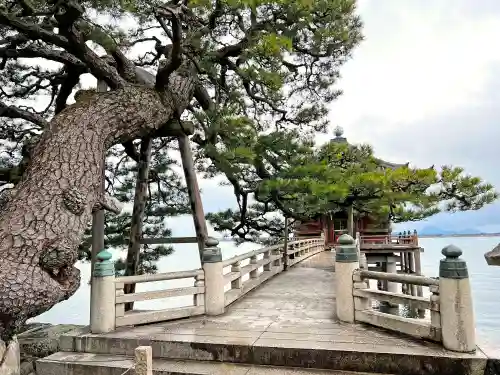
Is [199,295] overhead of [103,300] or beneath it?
beneath

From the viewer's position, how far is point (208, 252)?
650cm

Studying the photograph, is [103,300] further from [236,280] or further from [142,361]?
[236,280]

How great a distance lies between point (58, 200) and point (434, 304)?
451 cm

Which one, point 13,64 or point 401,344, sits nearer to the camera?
point 401,344

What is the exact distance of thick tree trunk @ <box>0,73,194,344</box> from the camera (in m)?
4.28

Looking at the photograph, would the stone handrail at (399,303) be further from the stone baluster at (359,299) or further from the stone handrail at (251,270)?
the stone handrail at (251,270)

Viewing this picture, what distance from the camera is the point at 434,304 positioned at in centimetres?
459

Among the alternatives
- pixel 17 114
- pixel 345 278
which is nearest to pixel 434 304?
pixel 345 278

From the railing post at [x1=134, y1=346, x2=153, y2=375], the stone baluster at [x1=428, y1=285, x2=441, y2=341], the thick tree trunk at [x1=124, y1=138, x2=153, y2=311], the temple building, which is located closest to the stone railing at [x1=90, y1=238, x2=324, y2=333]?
the railing post at [x1=134, y1=346, x2=153, y2=375]

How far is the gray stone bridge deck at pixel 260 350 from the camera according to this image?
424cm

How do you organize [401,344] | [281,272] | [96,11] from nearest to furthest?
[401,344] → [96,11] → [281,272]

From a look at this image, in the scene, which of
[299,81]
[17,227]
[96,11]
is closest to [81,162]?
[17,227]

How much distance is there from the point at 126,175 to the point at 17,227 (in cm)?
939

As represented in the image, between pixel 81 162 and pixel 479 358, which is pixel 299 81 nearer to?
pixel 81 162
